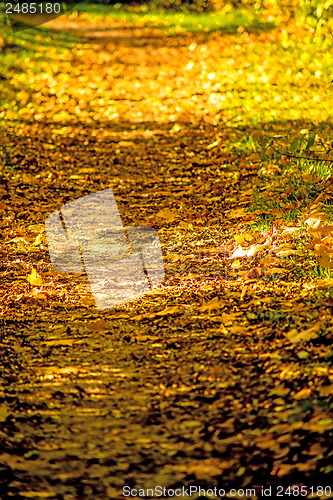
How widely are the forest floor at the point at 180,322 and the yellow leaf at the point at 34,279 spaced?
0.4 inches

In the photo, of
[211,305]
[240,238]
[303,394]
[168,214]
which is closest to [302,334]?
[303,394]

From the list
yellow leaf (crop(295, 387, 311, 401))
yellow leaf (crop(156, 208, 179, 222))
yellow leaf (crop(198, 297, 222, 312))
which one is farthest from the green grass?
yellow leaf (crop(295, 387, 311, 401))

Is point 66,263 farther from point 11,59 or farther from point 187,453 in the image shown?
point 11,59

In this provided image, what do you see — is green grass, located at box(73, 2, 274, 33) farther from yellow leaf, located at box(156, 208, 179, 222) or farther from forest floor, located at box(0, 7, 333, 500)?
yellow leaf, located at box(156, 208, 179, 222)

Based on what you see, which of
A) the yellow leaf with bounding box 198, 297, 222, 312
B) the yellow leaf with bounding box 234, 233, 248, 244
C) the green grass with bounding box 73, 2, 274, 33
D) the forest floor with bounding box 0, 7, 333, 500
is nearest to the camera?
the forest floor with bounding box 0, 7, 333, 500

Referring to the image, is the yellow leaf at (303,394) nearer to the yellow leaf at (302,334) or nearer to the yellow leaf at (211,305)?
the yellow leaf at (302,334)

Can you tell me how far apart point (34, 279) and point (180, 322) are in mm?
1080

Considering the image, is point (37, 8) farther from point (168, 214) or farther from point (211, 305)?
point (211, 305)

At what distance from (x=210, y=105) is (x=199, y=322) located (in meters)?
6.12

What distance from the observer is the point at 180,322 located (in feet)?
10.6

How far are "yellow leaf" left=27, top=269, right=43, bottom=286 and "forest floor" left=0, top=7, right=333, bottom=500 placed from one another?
1cm

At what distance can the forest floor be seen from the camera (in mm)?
2234

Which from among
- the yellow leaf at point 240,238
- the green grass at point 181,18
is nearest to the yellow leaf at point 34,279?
the yellow leaf at point 240,238

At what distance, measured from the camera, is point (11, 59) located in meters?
12.8
